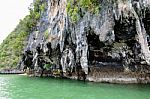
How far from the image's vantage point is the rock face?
21.4 m

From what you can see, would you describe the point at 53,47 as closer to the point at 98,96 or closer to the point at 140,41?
the point at 140,41

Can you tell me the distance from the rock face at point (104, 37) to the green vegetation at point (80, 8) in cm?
32

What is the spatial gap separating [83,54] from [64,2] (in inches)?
213

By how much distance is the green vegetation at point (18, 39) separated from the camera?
37.1 m

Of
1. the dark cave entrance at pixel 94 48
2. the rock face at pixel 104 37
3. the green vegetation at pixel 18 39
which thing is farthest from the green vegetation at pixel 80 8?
the green vegetation at pixel 18 39

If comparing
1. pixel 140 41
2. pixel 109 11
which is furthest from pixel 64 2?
pixel 140 41

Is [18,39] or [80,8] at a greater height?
[18,39]

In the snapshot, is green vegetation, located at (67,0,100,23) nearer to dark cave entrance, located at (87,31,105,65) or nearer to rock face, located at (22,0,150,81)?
rock face, located at (22,0,150,81)

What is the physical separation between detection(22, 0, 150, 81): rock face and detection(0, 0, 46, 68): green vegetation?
19.8 ft

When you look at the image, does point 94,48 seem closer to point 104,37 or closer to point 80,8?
point 104,37

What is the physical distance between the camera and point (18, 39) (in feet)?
142

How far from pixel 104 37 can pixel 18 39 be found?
23.1 metres

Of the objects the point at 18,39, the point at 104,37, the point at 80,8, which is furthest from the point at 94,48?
the point at 18,39

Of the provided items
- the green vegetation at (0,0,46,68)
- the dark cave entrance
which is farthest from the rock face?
the green vegetation at (0,0,46,68)
